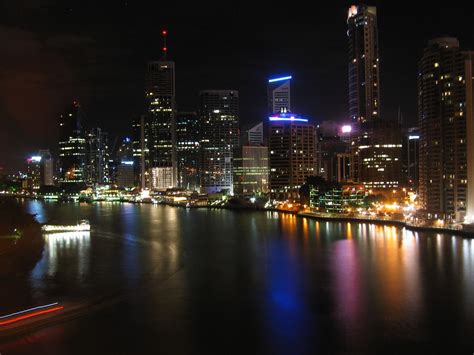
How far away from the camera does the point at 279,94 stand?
49656 millimetres

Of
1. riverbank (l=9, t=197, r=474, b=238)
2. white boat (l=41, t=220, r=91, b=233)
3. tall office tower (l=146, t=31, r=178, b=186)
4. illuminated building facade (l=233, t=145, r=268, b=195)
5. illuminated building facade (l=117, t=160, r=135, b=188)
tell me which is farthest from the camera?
illuminated building facade (l=117, t=160, r=135, b=188)

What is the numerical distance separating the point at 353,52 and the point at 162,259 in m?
30.7

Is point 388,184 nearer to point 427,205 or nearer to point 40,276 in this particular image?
point 427,205

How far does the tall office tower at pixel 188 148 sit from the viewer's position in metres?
46.2

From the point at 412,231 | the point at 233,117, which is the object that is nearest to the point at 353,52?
the point at 233,117

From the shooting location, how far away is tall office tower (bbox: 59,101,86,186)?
58.2m

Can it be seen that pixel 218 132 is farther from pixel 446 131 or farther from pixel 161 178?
pixel 446 131

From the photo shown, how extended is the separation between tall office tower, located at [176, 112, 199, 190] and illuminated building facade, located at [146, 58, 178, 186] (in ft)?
1.67

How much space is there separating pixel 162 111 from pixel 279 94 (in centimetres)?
1135

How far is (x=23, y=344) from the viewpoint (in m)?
5.94

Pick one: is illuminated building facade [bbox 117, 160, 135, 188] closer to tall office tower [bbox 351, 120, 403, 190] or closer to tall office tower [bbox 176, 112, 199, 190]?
tall office tower [bbox 176, 112, 199, 190]

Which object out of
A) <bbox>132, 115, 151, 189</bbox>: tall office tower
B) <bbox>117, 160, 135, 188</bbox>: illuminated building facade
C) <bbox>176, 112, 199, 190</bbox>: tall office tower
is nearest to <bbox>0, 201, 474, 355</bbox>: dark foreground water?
<bbox>176, 112, 199, 190</bbox>: tall office tower

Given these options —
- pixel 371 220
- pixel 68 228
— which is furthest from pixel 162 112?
pixel 371 220

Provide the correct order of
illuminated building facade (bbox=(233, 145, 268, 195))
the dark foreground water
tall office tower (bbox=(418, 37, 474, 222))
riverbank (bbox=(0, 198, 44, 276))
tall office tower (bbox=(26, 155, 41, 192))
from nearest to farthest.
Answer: the dark foreground water, riverbank (bbox=(0, 198, 44, 276)), tall office tower (bbox=(418, 37, 474, 222)), illuminated building facade (bbox=(233, 145, 268, 195)), tall office tower (bbox=(26, 155, 41, 192))
